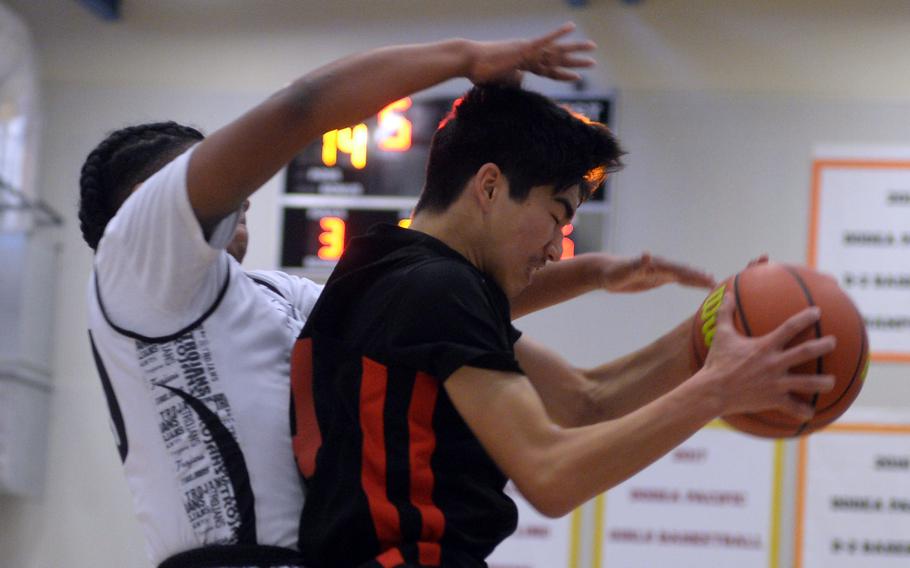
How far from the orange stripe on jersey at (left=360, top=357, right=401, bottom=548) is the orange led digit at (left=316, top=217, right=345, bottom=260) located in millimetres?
3725

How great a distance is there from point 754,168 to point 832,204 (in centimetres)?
39

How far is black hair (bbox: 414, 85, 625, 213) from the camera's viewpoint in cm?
199

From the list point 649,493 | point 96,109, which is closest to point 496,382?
point 649,493

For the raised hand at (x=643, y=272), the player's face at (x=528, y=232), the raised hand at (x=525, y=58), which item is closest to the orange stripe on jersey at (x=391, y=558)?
the player's face at (x=528, y=232)

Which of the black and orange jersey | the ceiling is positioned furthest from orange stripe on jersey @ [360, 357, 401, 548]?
the ceiling

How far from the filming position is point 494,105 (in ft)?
6.75

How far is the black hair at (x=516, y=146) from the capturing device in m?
1.99

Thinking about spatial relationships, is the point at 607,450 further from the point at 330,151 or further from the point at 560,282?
the point at 330,151

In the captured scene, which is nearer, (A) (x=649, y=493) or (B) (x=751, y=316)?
(B) (x=751, y=316)

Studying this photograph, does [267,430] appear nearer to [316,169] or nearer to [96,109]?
[316,169]

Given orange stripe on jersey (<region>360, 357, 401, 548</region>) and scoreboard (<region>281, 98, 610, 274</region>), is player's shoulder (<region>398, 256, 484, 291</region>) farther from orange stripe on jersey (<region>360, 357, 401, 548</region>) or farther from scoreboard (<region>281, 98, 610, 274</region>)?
scoreboard (<region>281, 98, 610, 274</region>)

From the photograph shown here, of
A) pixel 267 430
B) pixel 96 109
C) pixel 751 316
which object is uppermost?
pixel 96 109

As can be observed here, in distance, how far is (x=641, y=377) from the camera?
252 centimetres

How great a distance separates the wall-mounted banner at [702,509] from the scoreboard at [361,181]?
1293 millimetres
